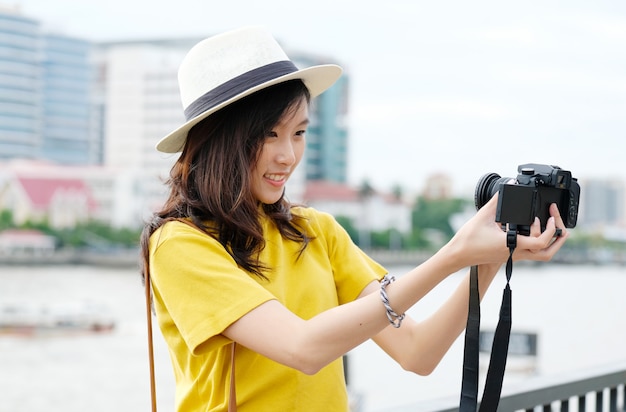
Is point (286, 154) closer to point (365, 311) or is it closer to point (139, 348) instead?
point (365, 311)

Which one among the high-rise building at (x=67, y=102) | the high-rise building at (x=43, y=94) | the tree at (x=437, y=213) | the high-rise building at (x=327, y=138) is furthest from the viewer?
the high-rise building at (x=67, y=102)

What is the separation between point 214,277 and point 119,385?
31.3 meters

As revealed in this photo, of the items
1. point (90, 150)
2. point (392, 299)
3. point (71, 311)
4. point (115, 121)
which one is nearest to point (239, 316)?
point (392, 299)

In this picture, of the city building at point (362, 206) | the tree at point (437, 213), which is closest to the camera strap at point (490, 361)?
the city building at point (362, 206)

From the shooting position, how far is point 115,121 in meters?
55.8

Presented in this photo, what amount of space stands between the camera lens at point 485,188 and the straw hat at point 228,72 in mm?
252

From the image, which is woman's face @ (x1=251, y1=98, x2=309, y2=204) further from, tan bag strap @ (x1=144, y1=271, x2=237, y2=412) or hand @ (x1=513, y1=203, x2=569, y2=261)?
hand @ (x1=513, y1=203, x2=569, y2=261)

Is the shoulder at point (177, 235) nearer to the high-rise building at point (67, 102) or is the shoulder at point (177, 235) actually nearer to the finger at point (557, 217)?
the finger at point (557, 217)

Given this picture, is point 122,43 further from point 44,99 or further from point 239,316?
point 239,316

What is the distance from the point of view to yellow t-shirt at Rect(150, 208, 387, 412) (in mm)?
884

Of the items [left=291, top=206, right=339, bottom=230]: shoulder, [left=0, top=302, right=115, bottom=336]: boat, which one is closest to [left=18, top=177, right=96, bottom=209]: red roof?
[left=0, top=302, right=115, bottom=336]: boat

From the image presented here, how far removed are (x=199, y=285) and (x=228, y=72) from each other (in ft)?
0.85

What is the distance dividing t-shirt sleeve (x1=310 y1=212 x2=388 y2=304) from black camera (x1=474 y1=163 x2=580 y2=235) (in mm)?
238

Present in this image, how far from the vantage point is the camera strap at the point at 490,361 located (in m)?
0.83
